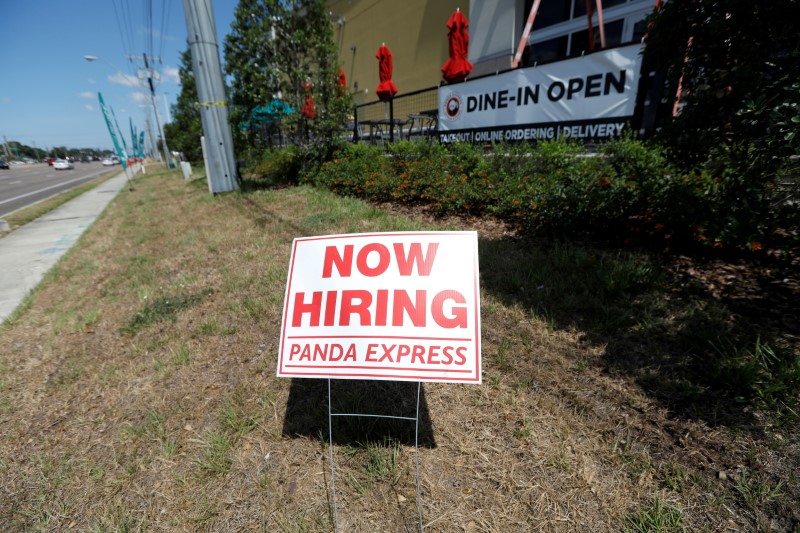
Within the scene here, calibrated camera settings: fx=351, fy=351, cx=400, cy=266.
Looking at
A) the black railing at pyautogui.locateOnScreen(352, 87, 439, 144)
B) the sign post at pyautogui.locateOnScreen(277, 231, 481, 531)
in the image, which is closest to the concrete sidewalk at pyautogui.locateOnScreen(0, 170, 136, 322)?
the sign post at pyautogui.locateOnScreen(277, 231, 481, 531)

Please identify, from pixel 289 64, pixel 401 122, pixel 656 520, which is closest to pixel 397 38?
pixel 401 122

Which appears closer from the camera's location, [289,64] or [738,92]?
[738,92]

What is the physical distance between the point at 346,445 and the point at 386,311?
868mm

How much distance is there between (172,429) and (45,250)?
6.94 m

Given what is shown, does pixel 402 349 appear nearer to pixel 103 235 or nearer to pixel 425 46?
pixel 103 235

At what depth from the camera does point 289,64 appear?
8.79 meters

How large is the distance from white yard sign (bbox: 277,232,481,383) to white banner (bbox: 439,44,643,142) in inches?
179

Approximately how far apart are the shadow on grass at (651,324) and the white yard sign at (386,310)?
1316 millimetres

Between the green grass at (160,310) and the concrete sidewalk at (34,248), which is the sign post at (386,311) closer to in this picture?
the green grass at (160,310)

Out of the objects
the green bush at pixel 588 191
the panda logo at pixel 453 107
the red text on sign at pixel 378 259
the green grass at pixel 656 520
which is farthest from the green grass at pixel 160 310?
the panda logo at pixel 453 107

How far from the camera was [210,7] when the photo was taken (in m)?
9.32

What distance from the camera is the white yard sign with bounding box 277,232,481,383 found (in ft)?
5.64

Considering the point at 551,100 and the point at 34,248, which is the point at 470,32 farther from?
the point at 34,248

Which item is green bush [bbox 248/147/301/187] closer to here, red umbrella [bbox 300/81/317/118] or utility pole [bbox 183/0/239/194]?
red umbrella [bbox 300/81/317/118]
